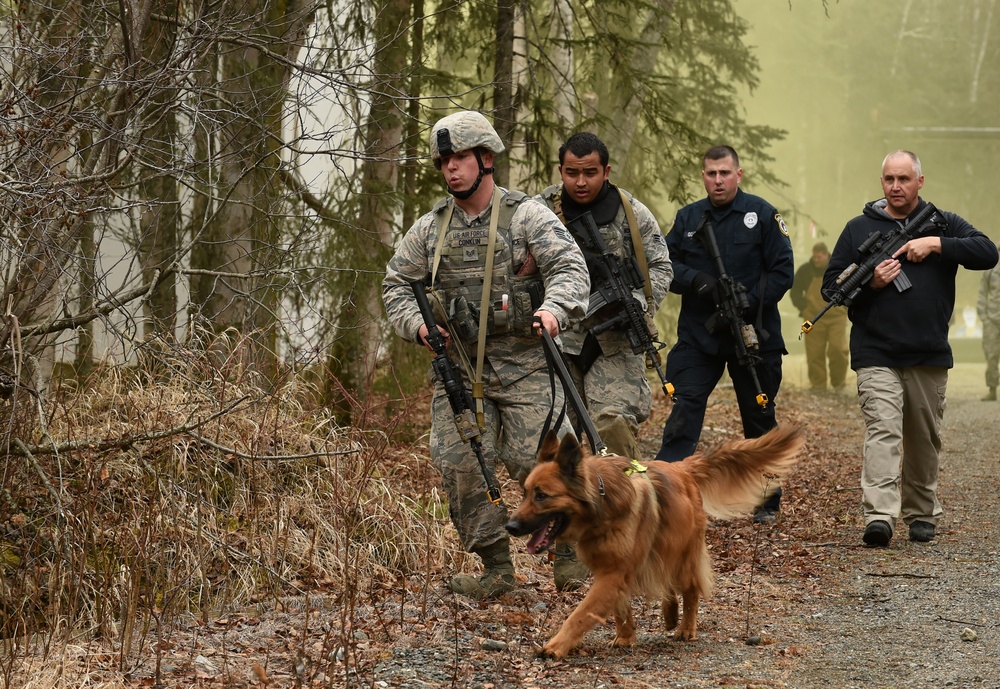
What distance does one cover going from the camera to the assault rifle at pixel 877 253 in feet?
23.4

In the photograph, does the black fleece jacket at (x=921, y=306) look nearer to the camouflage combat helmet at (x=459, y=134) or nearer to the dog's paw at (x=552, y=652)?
the camouflage combat helmet at (x=459, y=134)

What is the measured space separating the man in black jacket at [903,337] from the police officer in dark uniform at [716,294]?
47 centimetres

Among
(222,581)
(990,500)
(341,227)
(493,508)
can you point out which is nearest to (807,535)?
(990,500)

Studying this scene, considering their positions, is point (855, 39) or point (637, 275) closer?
point (637, 275)

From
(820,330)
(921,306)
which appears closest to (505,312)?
(921,306)

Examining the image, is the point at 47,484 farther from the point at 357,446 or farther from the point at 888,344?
the point at 888,344

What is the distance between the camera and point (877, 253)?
718cm

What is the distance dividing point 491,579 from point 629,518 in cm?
137

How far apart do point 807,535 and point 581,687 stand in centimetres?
381

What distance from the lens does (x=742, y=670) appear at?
477 centimetres

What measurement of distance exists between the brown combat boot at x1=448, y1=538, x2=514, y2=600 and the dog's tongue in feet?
4.21

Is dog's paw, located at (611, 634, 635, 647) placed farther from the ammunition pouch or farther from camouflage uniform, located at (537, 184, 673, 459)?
the ammunition pouch

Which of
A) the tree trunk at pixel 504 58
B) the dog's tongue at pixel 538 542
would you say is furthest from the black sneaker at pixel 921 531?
Answer: the tree trunk at pixel 504 58

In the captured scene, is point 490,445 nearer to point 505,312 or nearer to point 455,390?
point 455,390
